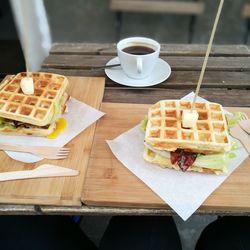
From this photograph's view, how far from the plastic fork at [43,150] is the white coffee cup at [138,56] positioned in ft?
1.47

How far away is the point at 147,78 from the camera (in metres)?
1.30

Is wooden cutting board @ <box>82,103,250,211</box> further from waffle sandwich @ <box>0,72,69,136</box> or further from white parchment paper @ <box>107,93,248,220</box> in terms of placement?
waffle sandwich @ <box>0,72,69,136</box>

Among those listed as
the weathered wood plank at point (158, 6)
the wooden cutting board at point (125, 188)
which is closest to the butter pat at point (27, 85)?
the wooden cutting board at point (125, 188)

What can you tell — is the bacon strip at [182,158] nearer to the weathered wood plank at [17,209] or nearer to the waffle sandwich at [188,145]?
the waffle sandwich at [188,145]

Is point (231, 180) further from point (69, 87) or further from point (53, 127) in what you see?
point (69, 87)

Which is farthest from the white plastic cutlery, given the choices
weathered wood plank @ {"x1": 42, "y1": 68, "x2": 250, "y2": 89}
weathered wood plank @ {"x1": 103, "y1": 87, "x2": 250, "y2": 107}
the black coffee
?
the black coffee

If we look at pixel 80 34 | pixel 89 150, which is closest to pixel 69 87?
pixel 89 150

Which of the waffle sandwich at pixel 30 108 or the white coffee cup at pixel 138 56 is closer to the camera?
the waffle sandwich at pixel 30 108

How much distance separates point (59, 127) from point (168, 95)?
432 mm

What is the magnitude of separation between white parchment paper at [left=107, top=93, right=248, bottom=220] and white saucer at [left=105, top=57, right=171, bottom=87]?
0.32 m

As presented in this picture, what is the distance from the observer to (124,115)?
111 centimetres

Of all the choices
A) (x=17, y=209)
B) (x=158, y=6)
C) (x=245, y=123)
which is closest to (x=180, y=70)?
(x=245, y=123)

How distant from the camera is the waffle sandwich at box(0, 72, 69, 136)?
98 centimetres

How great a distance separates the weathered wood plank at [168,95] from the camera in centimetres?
119
